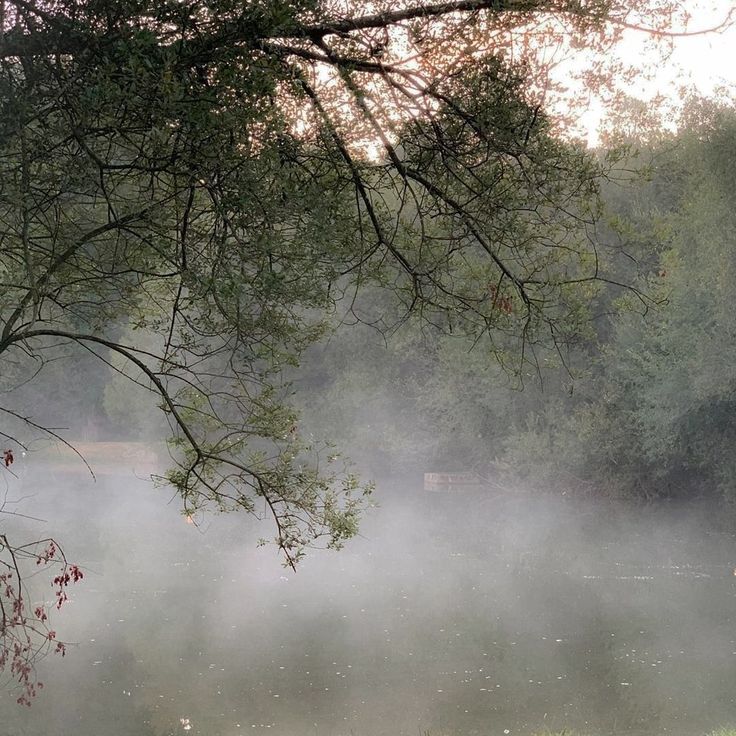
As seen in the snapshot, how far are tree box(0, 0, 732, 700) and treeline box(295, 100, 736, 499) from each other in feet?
32.5

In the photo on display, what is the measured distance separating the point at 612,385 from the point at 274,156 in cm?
1919

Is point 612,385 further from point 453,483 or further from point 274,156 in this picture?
point 274,156

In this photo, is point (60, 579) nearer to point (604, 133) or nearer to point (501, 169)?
point (501, 169)

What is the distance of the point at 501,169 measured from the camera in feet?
16.7

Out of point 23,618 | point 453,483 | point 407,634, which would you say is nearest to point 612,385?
point 453,483

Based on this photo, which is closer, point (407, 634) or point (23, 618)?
point (23, 618)

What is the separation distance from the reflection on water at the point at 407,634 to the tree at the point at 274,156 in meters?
5.14

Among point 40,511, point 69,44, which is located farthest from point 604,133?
point 40,511

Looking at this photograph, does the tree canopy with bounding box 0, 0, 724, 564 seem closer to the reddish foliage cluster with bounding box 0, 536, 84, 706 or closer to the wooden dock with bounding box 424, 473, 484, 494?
the reddish foliage cluster with bounding box 0, 536, 84, 706

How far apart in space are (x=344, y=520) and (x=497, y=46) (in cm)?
236

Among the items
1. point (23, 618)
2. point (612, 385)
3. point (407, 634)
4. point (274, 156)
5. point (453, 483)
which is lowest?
point (23, 618)

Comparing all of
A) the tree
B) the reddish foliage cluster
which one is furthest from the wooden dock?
the tree

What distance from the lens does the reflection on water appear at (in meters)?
9.76

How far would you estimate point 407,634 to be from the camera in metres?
13.1
